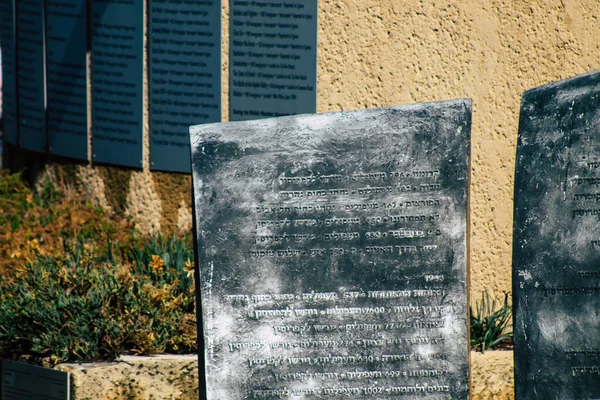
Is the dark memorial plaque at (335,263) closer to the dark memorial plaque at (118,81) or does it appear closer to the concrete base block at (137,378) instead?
the concrete base block at (137,378)

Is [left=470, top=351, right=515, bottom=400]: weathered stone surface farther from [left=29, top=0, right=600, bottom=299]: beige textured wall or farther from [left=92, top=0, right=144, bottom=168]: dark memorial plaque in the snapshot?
[left=92, top=0, right=144, bottom=168]: dark memorial plaque

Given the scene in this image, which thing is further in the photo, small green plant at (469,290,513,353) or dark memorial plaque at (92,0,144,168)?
dark memorial plaque at (92,0,144,168)

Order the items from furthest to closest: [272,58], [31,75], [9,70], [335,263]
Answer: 1. [9,70]
2. [31,75]
3. [272,58]
4. [335,263]

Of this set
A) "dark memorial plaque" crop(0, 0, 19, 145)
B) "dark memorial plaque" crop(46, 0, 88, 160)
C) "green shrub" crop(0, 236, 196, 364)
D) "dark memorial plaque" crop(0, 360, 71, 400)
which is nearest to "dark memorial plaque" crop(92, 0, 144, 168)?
"dark memorial plaque" crop(46, 0, 88, 160)

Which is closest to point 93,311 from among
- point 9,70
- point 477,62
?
point 477,62

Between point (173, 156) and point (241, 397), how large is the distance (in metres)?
3.14

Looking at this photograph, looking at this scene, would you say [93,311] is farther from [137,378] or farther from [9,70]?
[9,70]

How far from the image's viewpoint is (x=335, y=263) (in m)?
3.88

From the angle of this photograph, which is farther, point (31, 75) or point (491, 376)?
point (31, 75)

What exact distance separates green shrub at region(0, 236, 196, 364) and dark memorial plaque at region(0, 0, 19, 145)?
114 inches

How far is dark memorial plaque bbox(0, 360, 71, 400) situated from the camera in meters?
4.73

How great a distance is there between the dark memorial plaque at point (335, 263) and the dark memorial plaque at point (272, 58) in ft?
7.36

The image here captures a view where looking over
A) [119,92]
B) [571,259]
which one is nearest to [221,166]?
[571,259]

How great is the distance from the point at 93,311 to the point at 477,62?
9.56 ft
